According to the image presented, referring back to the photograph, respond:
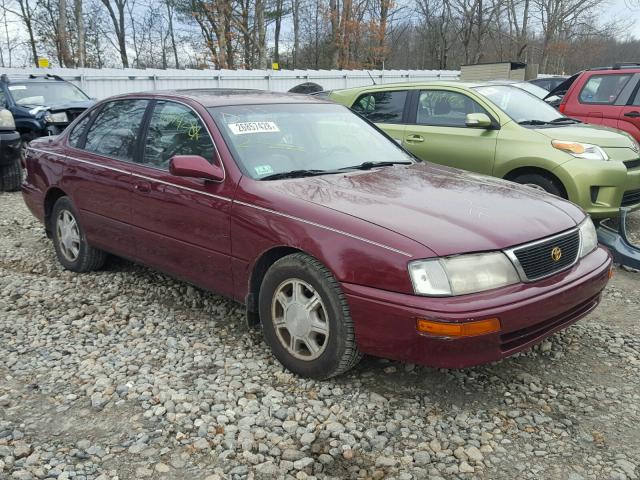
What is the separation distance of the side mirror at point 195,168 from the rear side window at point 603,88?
6.63m

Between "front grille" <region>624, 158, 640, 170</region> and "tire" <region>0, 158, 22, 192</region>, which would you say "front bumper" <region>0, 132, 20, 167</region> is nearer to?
"tire" <region>0, 158, 22, 192</region>

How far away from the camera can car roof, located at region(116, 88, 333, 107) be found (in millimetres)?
3975

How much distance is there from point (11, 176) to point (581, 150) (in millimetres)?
8081

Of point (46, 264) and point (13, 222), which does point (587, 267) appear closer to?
point (46, 264)

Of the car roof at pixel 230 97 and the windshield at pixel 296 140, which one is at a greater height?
the car roof at pixel 230 97

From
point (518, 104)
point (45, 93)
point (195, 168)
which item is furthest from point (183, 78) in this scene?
point (195, 168)

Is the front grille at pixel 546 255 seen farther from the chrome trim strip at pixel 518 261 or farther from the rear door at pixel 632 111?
the rear door at pixel 632 111

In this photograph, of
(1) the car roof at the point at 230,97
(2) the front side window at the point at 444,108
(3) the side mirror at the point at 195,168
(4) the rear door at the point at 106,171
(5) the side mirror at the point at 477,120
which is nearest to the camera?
(3) the side mirror at the point at 195,168

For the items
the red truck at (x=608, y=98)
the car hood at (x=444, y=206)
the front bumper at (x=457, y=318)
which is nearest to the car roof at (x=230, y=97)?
the car hood at (x=444, y=206)

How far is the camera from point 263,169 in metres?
3.52

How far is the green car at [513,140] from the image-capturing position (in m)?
5.60

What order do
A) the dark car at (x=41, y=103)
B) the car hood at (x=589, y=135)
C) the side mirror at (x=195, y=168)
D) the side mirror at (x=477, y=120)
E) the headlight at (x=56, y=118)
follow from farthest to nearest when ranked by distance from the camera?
the dark car at (x=41, y=103), the headlight at (x=56, y=118), the side mirror at (x=477, y=120), the car hood at (x=589, y=135), the side mirror at (x=195, y=168)

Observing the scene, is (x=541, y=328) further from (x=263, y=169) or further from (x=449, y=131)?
(x=449, y=131)

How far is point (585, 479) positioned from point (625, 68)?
743cm
